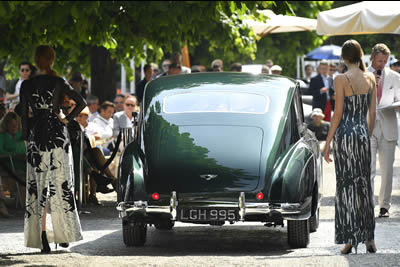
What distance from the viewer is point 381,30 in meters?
15.7

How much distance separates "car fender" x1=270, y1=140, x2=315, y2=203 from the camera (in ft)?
33.0

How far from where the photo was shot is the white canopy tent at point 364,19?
50.7 feet

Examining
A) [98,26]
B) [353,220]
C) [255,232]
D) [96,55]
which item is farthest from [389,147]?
[96,55]

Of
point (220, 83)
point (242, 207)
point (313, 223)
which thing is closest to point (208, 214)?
point (242, 207)

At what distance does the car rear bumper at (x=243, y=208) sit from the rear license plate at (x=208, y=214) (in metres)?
0.04

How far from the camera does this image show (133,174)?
33.9ft

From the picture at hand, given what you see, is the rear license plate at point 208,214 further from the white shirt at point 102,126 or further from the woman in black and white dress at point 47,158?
the white shirt at point 102,126

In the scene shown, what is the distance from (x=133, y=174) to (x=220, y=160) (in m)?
0.84

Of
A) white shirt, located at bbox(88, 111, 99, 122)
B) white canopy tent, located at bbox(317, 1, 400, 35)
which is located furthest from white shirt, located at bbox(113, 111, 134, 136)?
white canopy tent, located at bbox(317, 1, 400, 35)

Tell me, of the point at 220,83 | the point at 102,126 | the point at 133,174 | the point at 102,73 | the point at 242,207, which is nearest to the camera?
the point at 242,207

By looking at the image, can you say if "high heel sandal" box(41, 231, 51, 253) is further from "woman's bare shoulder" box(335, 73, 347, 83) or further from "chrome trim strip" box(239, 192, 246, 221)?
"woman's bare shoulder" box(335, 73, 347, 83)

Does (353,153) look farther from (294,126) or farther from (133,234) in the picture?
(133,234)

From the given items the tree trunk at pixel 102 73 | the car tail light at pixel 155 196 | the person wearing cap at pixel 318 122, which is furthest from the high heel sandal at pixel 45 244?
the tree trunk at pixel 102 73

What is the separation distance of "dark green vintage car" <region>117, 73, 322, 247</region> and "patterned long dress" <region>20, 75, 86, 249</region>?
543mm
